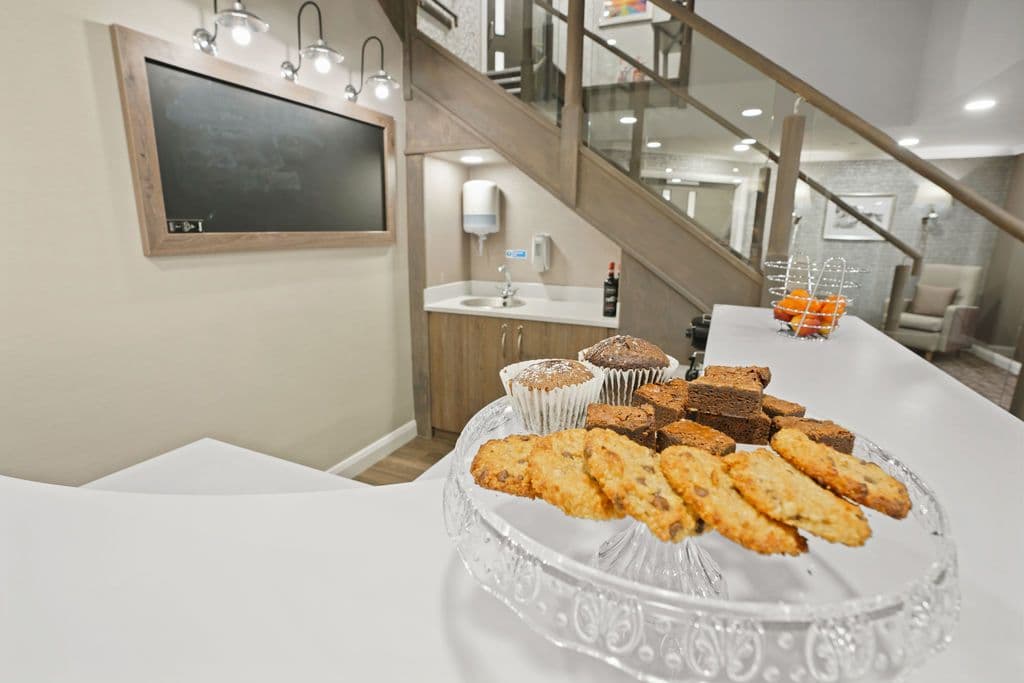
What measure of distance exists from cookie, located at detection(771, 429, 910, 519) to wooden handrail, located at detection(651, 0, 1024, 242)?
1.99 meters

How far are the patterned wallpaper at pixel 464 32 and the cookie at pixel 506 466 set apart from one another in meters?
2.76

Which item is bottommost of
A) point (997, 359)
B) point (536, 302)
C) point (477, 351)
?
point (477, 351)

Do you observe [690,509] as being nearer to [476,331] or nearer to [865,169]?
[865,169]

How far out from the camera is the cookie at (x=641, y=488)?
1.30ft

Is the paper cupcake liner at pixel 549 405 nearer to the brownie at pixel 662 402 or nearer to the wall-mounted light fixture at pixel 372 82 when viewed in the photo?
the brownie at pixel 662 402

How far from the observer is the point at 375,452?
9.95ft

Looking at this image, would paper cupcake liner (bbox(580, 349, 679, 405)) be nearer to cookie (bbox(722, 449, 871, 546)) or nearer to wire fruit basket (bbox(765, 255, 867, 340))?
cookie (bbox(722, 449, 871, 546))

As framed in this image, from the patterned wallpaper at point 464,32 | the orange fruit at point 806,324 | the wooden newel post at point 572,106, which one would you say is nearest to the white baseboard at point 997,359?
the orange fruit at point 806,324

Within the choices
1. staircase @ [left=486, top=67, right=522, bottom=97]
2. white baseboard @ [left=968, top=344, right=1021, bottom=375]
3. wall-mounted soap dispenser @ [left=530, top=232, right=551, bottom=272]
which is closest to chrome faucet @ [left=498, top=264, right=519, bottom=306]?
wall-mounted soap dispenser @ [left=530, top=232, right=551, bottom=272]

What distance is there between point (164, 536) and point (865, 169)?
2699 millimetres

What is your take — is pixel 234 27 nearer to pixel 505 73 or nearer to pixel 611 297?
pixel 505 73

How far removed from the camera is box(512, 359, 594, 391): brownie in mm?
761

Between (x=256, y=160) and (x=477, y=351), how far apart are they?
1.64 metres

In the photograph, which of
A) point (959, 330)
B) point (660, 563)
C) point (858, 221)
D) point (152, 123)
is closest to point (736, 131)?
point (858, 221)
